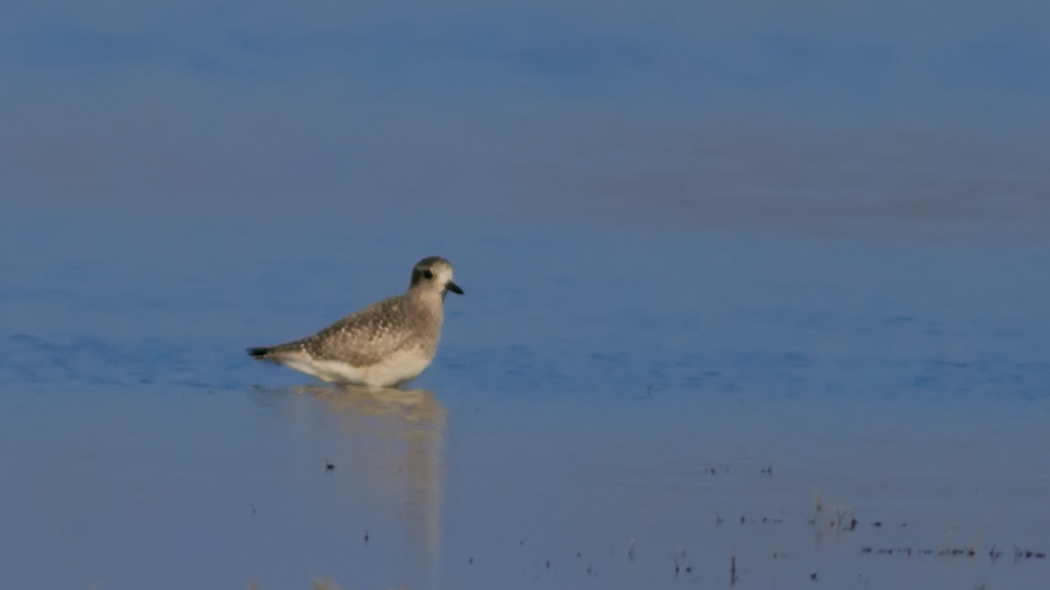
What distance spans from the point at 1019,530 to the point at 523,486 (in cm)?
233

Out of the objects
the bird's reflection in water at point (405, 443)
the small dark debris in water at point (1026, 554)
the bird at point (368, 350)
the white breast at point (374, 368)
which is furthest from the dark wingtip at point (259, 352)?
the small dark debris in water at point (1026, 554)

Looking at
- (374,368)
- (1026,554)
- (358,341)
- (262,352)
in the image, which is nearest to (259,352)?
(262,352)

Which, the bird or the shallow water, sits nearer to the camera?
the shallow water

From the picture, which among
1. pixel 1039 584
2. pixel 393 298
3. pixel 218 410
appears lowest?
pixel 1039 584

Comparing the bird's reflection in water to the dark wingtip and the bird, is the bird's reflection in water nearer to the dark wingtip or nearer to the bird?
the bird

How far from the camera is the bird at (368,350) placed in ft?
46.1

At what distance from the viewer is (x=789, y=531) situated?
Result: 8.72 meters

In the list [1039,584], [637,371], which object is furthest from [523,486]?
[637,371]

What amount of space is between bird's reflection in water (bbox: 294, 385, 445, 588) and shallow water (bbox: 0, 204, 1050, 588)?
0.08ft

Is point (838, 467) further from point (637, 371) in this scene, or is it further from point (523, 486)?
point (637, 371)

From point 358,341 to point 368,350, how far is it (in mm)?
120

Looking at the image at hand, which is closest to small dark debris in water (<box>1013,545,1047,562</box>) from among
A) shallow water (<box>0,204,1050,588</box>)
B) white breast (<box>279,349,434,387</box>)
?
shallow water (<box>0,204,1050,588</box>)

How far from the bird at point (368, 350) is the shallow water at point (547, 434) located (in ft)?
0.77

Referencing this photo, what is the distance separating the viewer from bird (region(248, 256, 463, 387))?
1404cm
